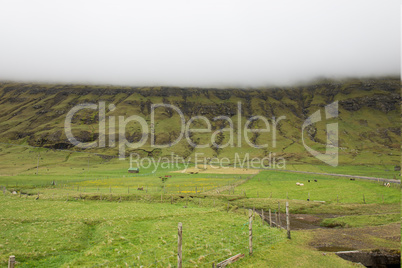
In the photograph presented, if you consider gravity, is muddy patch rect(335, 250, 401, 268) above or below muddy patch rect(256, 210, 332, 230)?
A: above

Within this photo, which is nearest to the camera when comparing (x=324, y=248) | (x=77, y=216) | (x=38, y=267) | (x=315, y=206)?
(x=38, y=267)

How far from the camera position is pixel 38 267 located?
16.4m

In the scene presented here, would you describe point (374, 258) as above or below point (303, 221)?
above

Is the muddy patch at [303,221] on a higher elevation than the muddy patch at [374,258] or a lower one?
lower

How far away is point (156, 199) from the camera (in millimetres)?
50906

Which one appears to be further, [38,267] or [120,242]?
[120,242]

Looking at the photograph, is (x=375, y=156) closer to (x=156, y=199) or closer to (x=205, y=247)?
(x=156, y=199)

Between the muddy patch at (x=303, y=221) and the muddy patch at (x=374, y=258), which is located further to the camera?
the muddy patch at (x=303, y=221)

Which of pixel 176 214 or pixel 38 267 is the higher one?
pixel 38 267

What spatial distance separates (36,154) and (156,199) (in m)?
196

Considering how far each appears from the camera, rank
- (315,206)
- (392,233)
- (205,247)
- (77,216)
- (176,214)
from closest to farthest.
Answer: (205,247), (392,233), (77,216), (176,214), (315,206)

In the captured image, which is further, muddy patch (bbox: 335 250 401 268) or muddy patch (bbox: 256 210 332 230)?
muddy patch (bbox: 256 210 332 230)

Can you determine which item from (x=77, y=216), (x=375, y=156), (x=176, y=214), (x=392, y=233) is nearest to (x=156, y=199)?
(x=176, y=214)

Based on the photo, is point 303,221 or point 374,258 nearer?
point 374,258
